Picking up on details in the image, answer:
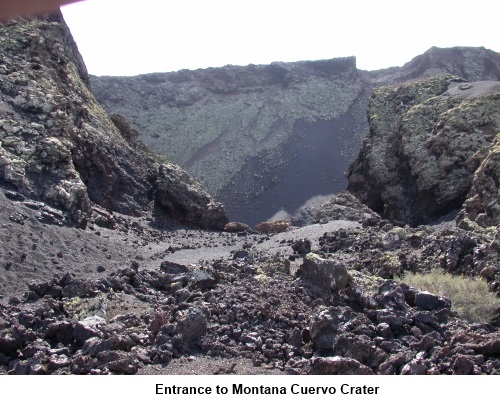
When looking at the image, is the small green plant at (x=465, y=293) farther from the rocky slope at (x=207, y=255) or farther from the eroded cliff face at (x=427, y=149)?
the eroded cliff face at (x=427, y=149)

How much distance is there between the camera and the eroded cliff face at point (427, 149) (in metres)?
22.3

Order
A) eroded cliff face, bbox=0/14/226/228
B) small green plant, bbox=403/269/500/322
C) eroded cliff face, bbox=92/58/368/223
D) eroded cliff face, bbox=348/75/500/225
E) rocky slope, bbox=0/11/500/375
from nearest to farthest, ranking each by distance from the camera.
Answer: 1. rocky slope, bbox=0/11/500/375
2. small green plant, bbox=403/269/500/322
3. eroded cliff face, bbox=0/14/226/228
4. eroded cliff face, bbox=348/75/500/225
5. eroded cliff face, bbox=92/58/368/223

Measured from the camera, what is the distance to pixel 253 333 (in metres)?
7.09

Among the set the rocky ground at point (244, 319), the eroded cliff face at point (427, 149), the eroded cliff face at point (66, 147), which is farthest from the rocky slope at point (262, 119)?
the rocky ground at point (244, 319)

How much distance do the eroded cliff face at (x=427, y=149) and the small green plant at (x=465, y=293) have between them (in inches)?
311

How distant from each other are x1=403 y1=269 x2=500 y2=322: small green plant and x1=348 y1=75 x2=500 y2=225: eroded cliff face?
789cm

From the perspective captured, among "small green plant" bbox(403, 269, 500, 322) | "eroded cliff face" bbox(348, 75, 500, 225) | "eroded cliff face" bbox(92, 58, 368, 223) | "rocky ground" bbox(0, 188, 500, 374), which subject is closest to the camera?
"rocky ground" bbox(0, 188, 500, 374)

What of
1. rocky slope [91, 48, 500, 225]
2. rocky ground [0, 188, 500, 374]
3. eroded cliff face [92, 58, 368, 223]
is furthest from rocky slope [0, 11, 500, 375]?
eroded cliff face [92, 58, 368, 223]

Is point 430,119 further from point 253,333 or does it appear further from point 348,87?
point 348,87

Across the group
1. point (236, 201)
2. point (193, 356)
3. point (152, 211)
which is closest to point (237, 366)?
point (193, 356)

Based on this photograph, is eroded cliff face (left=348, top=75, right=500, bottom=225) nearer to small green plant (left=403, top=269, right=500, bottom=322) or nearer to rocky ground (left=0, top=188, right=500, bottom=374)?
small green plant (left=403, top=269, right=500, bottom=322)

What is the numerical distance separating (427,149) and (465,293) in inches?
620

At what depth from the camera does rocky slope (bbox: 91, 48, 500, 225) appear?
5153 centimetres

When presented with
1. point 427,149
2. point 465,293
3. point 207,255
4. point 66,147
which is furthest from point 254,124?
point 465,293
